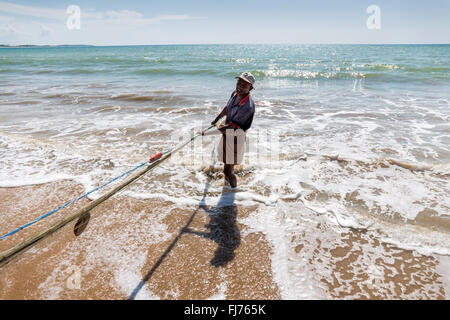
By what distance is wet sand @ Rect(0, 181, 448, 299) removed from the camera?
102 inches

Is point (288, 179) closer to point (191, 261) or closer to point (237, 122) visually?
point (237, 122)

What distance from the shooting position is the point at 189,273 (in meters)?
2.80

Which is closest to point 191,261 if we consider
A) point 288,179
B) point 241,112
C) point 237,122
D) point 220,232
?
point 220,232

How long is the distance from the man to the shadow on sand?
2.03 ft

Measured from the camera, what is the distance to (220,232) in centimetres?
346

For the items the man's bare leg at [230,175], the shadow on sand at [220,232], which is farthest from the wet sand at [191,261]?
the man's bare leg at [230,175]

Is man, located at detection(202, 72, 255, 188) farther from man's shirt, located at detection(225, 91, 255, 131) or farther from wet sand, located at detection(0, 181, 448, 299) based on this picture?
wet sand, located at detection(0, 181, 448, 299)

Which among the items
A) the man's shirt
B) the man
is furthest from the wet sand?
the man's shirt

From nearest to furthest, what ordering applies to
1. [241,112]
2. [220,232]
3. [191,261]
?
[191,261]
[220,232]
[241,112]

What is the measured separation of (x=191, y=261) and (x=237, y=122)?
203 cm

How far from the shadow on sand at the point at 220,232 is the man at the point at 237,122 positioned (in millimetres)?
618

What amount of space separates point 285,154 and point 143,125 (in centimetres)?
493

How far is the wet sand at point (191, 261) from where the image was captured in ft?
8.52
